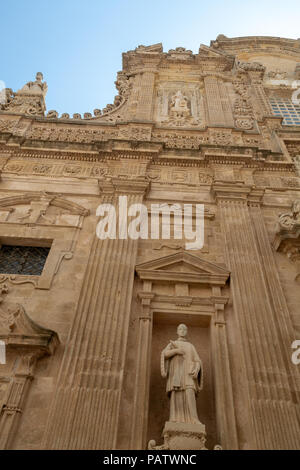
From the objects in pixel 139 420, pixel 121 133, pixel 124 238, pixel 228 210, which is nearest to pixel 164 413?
pixel 139 420

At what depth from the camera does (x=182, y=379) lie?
19.9 feet

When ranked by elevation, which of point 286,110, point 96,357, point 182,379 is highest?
point 286,110

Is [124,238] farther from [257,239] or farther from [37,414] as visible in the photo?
[37,414]

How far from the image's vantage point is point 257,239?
9.13 m

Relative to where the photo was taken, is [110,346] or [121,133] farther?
[121,133]

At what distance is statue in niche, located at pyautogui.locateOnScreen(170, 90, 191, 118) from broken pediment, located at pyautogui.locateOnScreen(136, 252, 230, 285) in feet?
24.4

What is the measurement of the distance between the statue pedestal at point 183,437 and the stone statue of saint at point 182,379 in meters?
0.14

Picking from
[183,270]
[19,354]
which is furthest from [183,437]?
[183,270]

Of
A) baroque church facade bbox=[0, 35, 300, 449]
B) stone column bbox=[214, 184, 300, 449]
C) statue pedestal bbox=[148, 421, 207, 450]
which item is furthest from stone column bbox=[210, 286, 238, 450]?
statue pedestal bbox=[148, 421, 207, 450]

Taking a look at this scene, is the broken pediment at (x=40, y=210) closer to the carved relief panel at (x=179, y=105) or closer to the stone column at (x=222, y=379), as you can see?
the stone column at (x=222, y=379)

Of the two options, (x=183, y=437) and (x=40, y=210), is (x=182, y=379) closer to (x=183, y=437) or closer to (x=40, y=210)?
(x=183, y=437)

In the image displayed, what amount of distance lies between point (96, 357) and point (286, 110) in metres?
14.3

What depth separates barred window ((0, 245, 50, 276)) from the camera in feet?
28.7
